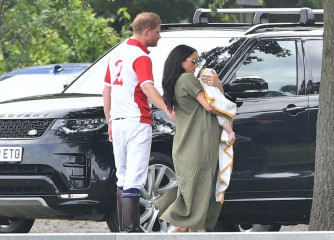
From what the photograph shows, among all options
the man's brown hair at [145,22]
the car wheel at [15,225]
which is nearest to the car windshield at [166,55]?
the man's brown hair at [145,22]

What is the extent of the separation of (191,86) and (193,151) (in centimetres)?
47

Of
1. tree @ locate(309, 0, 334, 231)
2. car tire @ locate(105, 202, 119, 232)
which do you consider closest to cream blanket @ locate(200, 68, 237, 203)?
tree @ locate(309, 0, 334, 231)

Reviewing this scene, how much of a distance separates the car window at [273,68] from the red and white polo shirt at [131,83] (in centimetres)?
121

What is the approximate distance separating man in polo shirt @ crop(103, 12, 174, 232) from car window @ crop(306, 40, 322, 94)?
5.25 ft

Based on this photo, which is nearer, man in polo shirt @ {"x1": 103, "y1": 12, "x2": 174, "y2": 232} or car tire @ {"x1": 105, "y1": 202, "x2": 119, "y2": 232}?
man in polo shirt @ {"x1": 103, "y1": 12, "x2": 174, "y2": 232}

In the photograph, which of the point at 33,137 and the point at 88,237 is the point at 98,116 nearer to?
the point at 33,137

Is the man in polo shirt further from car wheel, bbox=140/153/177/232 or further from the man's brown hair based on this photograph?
car wheel, bbox=140/153/177/232

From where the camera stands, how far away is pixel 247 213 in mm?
10531

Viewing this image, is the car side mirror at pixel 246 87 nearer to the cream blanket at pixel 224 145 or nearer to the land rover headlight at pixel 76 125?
the cream blanket at pixel 224 145

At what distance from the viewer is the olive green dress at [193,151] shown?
9508mm

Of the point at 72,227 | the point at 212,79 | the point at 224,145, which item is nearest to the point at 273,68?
the point at 212,79

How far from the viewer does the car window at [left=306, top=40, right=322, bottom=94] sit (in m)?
10.8

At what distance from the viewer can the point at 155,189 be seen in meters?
10.4

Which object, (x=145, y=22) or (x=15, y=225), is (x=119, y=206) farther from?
(x=15, y=225)
